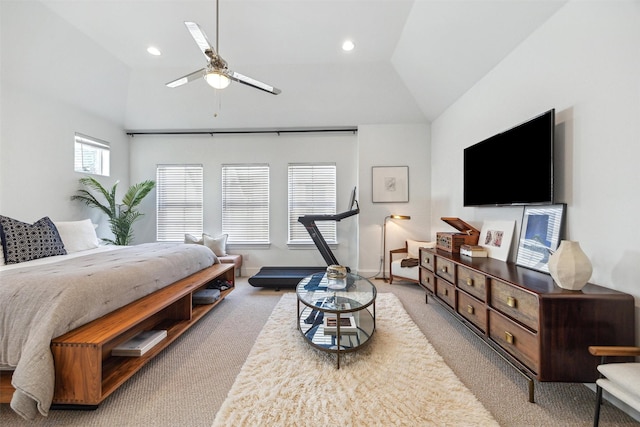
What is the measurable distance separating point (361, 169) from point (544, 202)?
272 centimetres

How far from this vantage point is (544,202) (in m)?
1.80

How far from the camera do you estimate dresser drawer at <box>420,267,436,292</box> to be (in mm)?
2713

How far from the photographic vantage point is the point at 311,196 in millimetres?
4469

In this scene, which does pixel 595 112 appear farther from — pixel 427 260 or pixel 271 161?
pixel 271 161

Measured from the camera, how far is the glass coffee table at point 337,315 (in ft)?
5.91

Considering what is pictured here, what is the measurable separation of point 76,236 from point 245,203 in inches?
91.2

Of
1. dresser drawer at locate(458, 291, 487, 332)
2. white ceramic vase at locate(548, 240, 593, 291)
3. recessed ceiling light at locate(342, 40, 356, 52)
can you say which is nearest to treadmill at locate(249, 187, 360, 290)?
dresser drawer at locate(458, 291, 487, 332)

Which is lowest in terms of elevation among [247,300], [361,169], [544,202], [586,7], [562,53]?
[247,300]

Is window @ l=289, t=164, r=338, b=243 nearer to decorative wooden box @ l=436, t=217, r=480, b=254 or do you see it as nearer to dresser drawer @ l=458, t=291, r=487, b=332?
decorative wooden box @ l=436, t=217, r=480, b=254

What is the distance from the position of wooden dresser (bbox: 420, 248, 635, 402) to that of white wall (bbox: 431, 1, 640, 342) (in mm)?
186

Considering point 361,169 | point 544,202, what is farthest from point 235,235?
point 544,202

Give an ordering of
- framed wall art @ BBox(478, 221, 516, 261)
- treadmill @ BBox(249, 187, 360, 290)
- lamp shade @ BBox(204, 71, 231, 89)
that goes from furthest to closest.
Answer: treadmill @ BBox(249, 187, 360, 290), framed wall art @ BBox(478, 221, 516, 261), lamp shade @ BBox(204, 71, 231, 89)

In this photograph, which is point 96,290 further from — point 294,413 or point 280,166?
point 280,166

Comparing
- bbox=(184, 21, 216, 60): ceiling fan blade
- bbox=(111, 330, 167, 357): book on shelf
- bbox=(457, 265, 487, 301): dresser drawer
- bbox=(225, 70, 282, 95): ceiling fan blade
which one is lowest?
bbox=(111, 330, 167, 357): book on shelf
